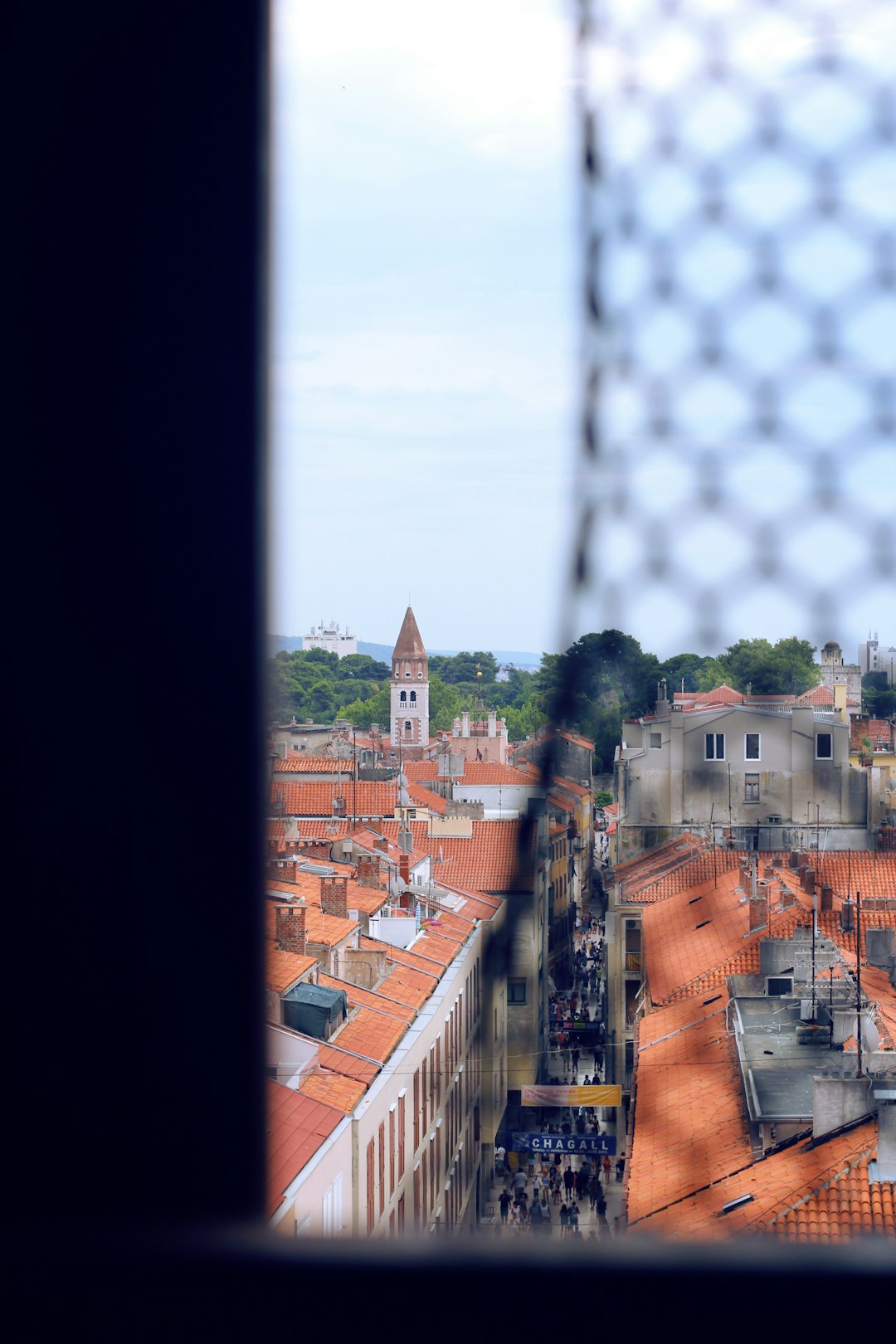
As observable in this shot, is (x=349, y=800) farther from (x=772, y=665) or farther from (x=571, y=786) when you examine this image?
(x=571, y=786)

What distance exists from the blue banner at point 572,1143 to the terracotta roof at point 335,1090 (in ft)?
12.9

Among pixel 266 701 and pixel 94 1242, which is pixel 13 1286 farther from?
pixel 266 701

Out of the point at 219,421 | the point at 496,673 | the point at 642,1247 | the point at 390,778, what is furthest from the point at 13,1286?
the point at 390,778

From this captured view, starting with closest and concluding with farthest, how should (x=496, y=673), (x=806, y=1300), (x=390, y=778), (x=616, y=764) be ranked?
(x=806, y=1300), (x=616, y=764), (x=496, y=673), (x=390, y=778)

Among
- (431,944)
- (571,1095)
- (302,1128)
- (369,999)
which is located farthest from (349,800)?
(571,1095)

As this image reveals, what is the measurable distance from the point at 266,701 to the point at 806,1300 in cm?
47

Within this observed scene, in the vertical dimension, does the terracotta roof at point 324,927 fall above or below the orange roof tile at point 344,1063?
above

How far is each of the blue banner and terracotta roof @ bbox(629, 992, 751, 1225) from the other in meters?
0.29

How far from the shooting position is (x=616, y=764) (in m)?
1.21

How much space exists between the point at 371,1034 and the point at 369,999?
63 cm

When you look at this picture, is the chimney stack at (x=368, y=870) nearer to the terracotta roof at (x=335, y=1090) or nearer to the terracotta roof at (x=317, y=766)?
the terracotta roof at (x=317, y=766)

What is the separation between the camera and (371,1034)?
20.6 feet

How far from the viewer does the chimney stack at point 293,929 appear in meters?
6.46

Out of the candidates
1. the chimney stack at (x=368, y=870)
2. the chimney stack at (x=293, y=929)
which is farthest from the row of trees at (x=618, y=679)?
the chimney stack at (x=368, y=870)
